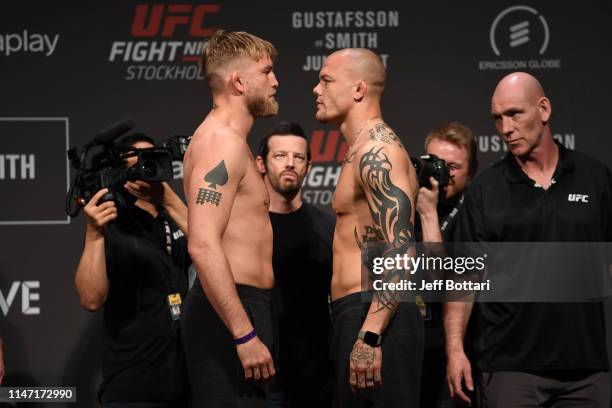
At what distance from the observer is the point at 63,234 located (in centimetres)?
381

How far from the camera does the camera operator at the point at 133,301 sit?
2.85 metres

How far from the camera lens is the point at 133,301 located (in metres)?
2.90

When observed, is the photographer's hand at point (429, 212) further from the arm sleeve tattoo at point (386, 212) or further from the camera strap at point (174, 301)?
the camera strap at point (174, 301)

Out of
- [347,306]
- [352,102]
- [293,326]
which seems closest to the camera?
[347,306]

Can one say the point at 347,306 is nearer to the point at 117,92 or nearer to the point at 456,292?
the point at 456,292

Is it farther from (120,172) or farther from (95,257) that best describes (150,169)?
(95,257)

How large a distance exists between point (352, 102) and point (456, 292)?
0.78 m

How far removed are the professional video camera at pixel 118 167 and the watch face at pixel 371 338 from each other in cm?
91

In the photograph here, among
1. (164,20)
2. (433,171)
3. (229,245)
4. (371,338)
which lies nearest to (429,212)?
(433,171)

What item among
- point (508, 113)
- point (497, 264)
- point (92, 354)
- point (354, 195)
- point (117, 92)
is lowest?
point (92, 354)

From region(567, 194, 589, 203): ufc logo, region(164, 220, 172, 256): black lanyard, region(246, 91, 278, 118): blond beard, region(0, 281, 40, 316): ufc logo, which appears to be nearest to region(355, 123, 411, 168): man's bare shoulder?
region(246, 91, 278, 118): blond beard

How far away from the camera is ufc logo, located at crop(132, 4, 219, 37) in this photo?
3.85 metres

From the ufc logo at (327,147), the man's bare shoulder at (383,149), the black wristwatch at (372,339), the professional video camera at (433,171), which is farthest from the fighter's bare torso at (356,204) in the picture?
the ufc logo at (327,147)

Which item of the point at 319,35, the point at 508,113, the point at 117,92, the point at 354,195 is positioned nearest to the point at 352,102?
the point at 354,195
